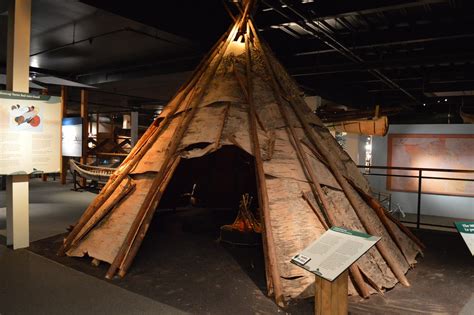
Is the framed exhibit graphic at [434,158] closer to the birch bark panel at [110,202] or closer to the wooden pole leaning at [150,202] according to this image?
the wooden pole leaning at [150,202]

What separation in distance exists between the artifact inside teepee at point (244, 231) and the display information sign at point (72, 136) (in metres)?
6.29

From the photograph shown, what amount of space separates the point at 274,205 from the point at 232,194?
328 centimetres

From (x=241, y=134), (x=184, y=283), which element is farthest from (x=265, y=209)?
(x=184, y=283)

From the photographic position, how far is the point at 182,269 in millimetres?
3650

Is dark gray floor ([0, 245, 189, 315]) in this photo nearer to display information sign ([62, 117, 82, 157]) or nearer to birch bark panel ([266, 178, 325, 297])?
birch bark panel ([266, 178, 325, 297])

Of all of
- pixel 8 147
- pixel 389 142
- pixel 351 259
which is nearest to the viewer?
pixel 351 259

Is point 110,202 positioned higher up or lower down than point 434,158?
lower down

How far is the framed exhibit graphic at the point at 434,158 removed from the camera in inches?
338

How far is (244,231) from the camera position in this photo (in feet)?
14.7

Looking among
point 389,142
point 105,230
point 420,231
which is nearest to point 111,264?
point 105,230

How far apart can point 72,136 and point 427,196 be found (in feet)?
29.7

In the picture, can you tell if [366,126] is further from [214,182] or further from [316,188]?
[316,188]

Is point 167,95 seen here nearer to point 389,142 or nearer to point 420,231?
point 389,142

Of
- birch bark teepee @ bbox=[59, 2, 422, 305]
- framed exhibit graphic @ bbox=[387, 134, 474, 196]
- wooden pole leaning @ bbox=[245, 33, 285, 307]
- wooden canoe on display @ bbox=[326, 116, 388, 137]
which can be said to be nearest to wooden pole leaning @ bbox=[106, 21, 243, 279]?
birch bark teepee @ bbox=[59, 2, 422, 305]
